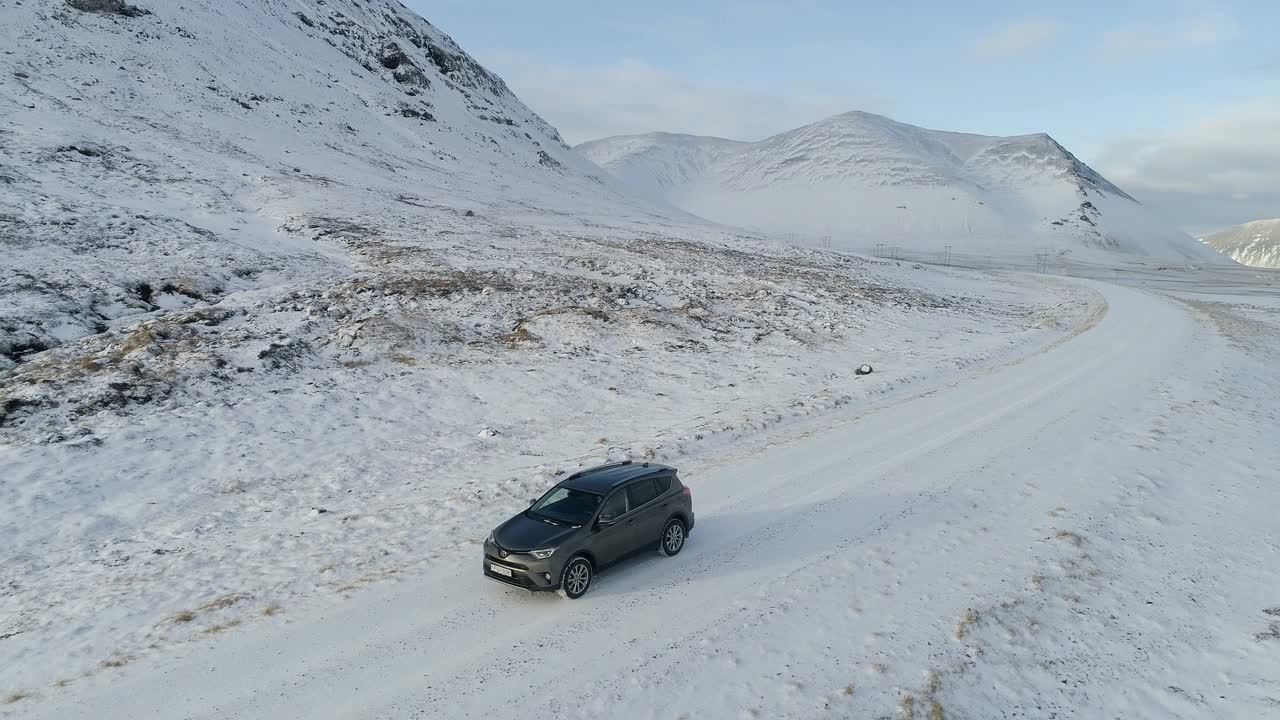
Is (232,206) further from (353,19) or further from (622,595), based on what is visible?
(353,19)

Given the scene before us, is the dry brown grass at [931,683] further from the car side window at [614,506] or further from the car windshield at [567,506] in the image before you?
the car windshield at [567,506]

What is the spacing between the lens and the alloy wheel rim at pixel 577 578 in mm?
10203

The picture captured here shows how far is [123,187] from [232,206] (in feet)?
17.4

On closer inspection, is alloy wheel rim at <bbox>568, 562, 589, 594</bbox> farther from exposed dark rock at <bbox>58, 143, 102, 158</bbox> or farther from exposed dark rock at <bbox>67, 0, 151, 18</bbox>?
exposed dark rock at <bbox>67, 0, 151, 18</bbox>

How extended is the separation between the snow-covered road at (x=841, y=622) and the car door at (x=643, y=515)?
21.0 inches

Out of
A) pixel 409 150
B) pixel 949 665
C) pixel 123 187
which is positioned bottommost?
pixel 949 665

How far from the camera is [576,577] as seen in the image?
10.3 meters

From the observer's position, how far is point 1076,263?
433 ft

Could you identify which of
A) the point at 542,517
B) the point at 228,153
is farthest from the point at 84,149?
the point at 542,517

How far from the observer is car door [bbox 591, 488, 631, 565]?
1055 centimetres

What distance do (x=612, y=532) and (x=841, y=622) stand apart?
3533 mm

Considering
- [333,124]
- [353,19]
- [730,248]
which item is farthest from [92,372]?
[353,19]

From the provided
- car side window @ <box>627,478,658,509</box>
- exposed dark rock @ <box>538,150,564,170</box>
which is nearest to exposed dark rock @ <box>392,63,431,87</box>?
exposed dark rock @ <box>538,150,564,170</box>

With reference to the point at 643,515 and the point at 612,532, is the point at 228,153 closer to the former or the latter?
the point at 643,515
